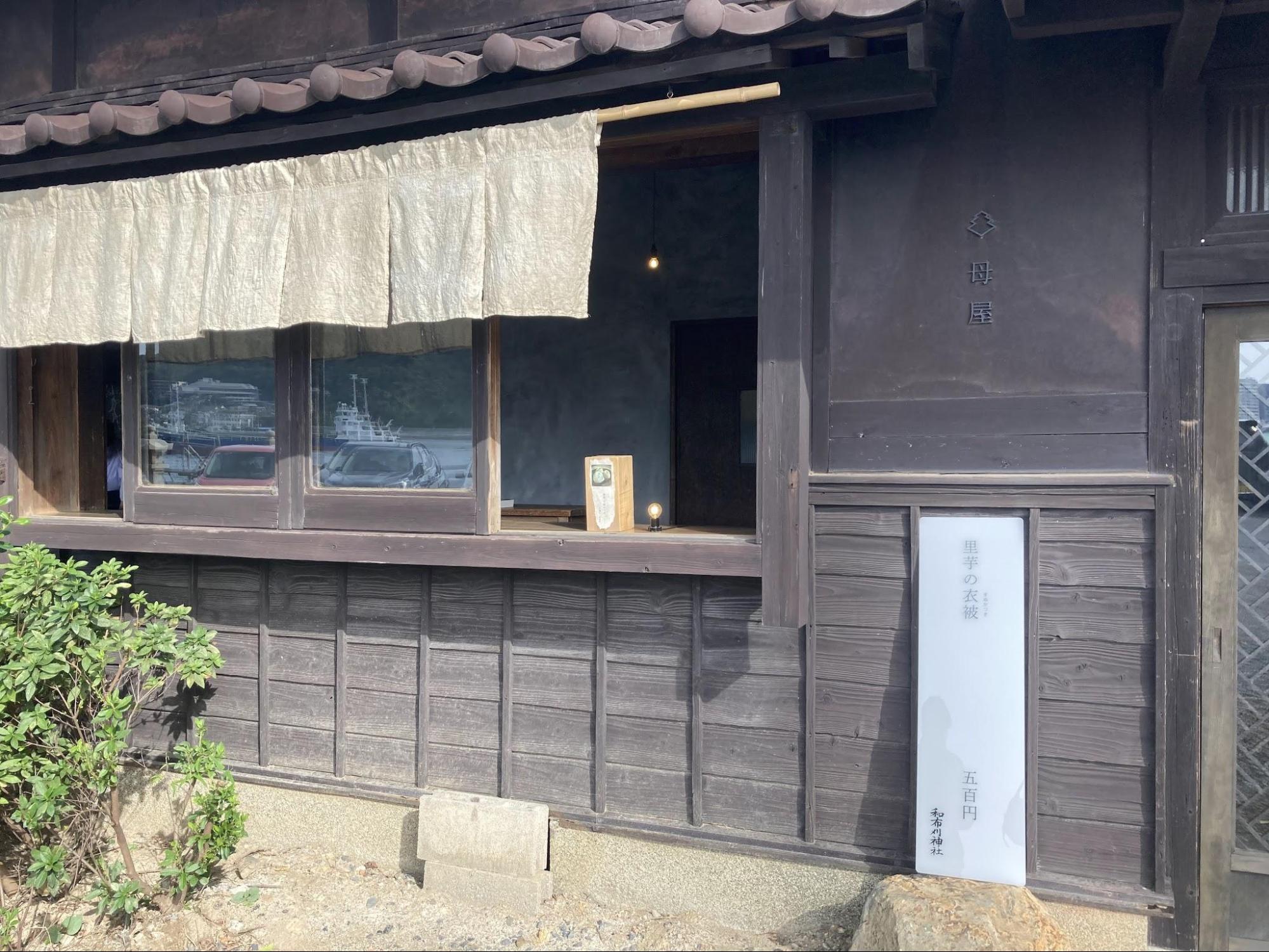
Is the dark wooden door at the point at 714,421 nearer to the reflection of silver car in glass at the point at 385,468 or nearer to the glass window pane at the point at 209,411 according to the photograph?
the reflection of silver car in glass at the point at 385,468

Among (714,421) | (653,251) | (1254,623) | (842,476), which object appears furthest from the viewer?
(714,421)

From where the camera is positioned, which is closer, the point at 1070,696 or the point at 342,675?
the point at 1070,696

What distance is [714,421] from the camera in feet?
27.4

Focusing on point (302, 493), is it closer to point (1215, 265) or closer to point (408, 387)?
point (408, 387)

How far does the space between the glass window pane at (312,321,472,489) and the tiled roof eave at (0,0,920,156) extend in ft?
3.75

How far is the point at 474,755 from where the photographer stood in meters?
5.11

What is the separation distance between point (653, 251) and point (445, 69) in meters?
3.78

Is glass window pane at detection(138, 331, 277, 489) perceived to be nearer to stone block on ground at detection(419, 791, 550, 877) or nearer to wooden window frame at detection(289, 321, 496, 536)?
wooden window frame at detection(289, 321, 496, 536)

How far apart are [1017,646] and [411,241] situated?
327cm

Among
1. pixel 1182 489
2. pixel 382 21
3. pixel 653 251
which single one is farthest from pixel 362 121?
pixel 1182 489

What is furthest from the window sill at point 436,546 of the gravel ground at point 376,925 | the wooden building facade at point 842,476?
the gravel ground at point 376,925

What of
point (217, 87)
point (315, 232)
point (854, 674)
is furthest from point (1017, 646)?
point (217, 87)

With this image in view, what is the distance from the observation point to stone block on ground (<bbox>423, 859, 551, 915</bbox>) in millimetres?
4742

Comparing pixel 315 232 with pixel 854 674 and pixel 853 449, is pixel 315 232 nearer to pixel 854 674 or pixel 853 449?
pixel 853 449
